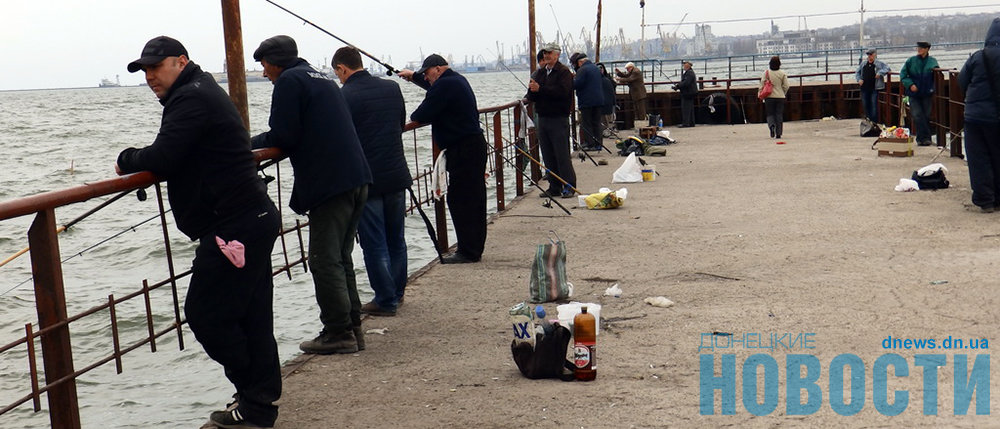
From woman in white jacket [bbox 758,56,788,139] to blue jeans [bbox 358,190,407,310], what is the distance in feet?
52.8

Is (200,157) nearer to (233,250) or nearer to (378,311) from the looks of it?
(233,250)

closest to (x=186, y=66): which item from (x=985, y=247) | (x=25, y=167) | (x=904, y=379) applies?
(x=904, y=379)

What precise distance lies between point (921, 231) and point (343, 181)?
5644 mm

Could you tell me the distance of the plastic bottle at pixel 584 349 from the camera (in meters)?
5.19

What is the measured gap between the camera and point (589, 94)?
18047mm

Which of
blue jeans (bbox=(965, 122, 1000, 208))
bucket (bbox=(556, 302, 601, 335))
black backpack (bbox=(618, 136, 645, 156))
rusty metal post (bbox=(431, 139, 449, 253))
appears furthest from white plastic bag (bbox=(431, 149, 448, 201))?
black backpack (bbox=(618, 136, 645, 156))

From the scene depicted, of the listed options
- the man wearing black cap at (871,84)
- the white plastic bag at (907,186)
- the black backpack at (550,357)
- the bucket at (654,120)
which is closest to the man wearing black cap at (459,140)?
the black backpack at (550,357)

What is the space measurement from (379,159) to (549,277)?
1.34m

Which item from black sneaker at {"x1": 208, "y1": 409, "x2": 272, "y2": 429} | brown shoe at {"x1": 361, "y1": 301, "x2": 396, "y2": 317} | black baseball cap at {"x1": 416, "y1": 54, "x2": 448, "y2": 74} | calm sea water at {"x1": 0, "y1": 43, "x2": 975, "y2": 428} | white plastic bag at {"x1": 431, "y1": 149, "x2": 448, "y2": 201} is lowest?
calm sea water at {"x1": 0, "y1": 43, "x2": 975, "y2": 428}

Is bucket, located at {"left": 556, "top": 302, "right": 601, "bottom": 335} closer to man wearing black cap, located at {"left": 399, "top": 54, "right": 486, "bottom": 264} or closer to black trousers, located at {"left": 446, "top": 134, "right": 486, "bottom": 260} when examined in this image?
man wearing black cap, located at {"left": 399, "top": 54, "right": 486, "bottom": 264}

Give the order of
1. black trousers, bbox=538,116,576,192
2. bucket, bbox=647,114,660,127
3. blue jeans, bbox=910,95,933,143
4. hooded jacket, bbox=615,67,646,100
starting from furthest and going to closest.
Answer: hooded jacket, bbox=615,67,646,100 < bucket, bbox=647,114,660,127 < blue jeans, bbox=910,95,933,143 < black trousers, bbox=538,116,576,192

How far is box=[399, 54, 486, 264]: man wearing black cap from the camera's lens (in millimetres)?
8352

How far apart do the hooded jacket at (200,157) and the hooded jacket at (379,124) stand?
2194 mm

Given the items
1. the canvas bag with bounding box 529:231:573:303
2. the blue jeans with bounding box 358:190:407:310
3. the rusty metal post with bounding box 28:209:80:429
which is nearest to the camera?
the rusty metal post with bounding box 28:209:80:429
